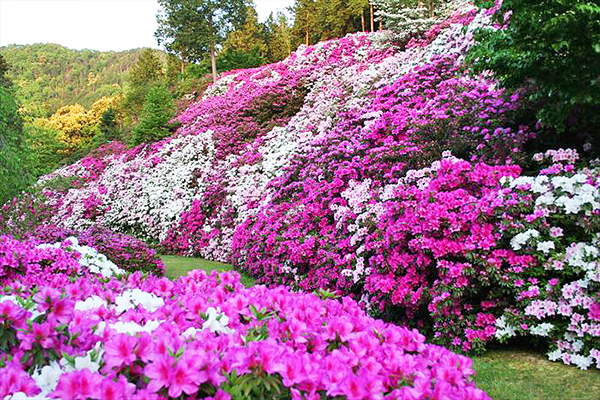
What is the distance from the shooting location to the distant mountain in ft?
197

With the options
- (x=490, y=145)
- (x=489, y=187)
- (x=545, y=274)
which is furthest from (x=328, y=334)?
(x=490, y=145)

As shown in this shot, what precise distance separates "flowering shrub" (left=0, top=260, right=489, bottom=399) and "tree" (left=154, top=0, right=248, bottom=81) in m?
24.9

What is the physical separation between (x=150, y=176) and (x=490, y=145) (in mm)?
10564

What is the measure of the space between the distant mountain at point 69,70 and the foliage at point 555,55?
57760 millimetres

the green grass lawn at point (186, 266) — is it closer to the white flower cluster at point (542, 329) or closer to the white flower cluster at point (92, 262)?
the white flower cluster at point (92, 262)

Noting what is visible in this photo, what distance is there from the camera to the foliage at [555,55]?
369 centimetres

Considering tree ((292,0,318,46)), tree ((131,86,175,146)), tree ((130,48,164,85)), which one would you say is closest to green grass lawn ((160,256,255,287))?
tree ((131,86,175,146))

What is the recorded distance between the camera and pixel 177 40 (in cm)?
2867

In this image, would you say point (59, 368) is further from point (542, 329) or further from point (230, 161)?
point (230, 161)

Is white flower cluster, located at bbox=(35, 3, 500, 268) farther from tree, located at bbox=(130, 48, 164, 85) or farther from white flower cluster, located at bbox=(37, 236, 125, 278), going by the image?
tree, located at bbox=(130, 48, 164, 85)

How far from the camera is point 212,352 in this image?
1499 mm

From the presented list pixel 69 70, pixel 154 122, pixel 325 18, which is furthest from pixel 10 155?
pixel 69 70

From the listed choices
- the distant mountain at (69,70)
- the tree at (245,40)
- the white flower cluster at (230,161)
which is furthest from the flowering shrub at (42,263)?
the distant mountain at (69,70)

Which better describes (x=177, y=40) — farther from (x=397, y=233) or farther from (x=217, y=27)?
(x=397, y=233)
